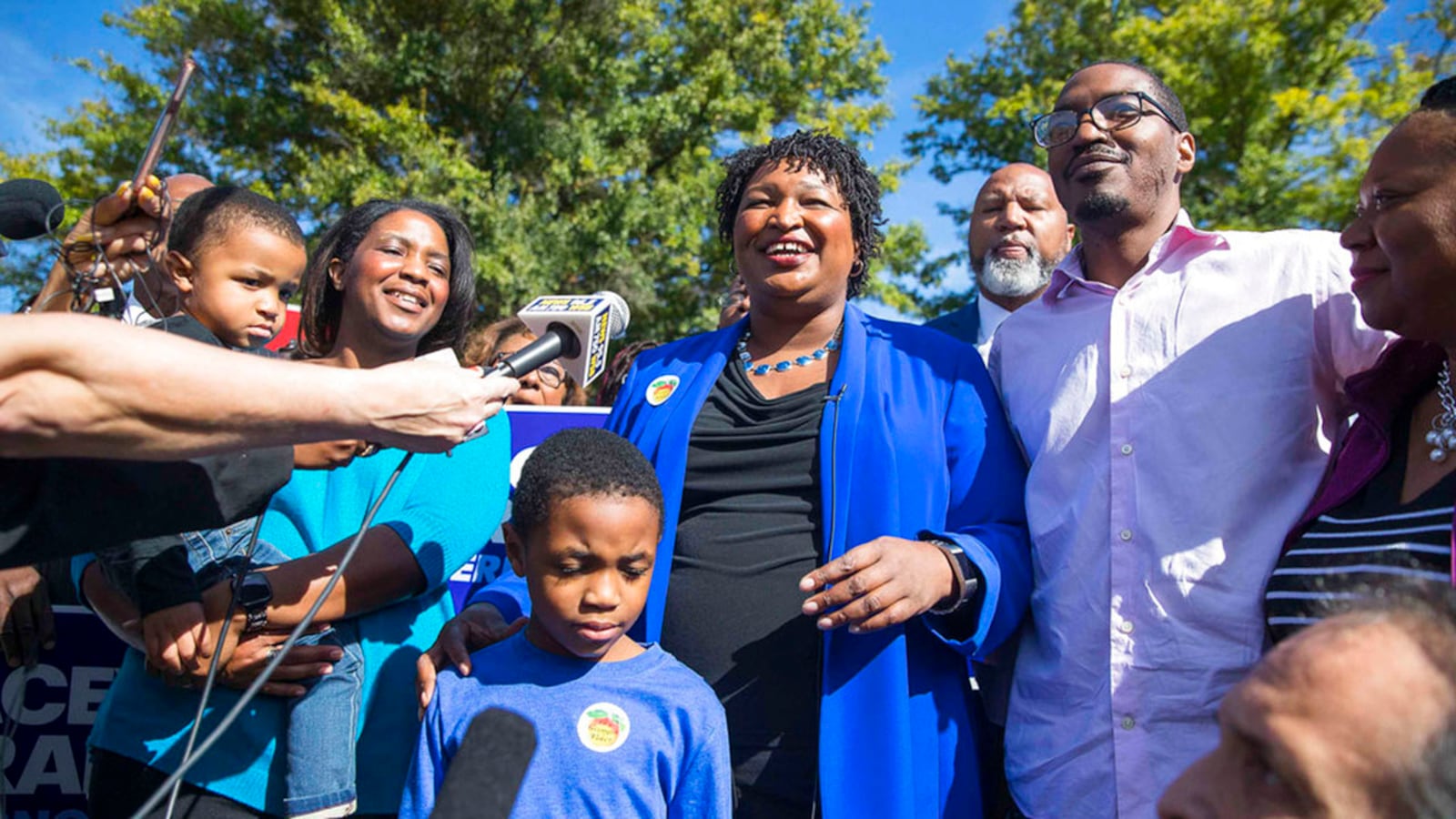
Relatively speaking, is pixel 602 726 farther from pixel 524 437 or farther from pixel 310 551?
pixel 524 437

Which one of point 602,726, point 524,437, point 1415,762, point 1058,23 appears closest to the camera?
point 1415,762

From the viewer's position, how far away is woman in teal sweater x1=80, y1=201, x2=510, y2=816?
7.71 feet

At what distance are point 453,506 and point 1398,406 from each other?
88.4 inches

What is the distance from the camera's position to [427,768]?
217 cm

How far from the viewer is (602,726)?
7.27 ft

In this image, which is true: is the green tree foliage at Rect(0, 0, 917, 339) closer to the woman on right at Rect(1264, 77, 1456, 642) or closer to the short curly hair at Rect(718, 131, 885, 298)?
the short curly hair at Rect(718, 131, 885, 298)

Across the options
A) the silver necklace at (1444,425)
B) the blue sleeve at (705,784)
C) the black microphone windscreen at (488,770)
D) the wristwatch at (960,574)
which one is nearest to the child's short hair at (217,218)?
the blue sleeve at (705,784)

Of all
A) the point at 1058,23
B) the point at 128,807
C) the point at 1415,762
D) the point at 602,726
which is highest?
the point at 1058,23

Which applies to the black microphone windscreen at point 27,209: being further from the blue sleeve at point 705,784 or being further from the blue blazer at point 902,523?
the blue sleeve at point 705,784

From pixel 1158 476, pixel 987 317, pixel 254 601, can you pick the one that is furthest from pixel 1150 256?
pixel 254 601

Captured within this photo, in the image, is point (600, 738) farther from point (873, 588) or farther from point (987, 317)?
point (987, 317)

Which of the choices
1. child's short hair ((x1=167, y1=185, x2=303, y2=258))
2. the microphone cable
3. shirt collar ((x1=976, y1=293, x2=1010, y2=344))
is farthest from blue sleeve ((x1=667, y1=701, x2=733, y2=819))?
shirt collar ((x1=976, y1=293, x2=1010, y2=344))

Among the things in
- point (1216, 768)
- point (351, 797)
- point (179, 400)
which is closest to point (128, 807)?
point (351, 797)

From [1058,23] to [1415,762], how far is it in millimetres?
18641
